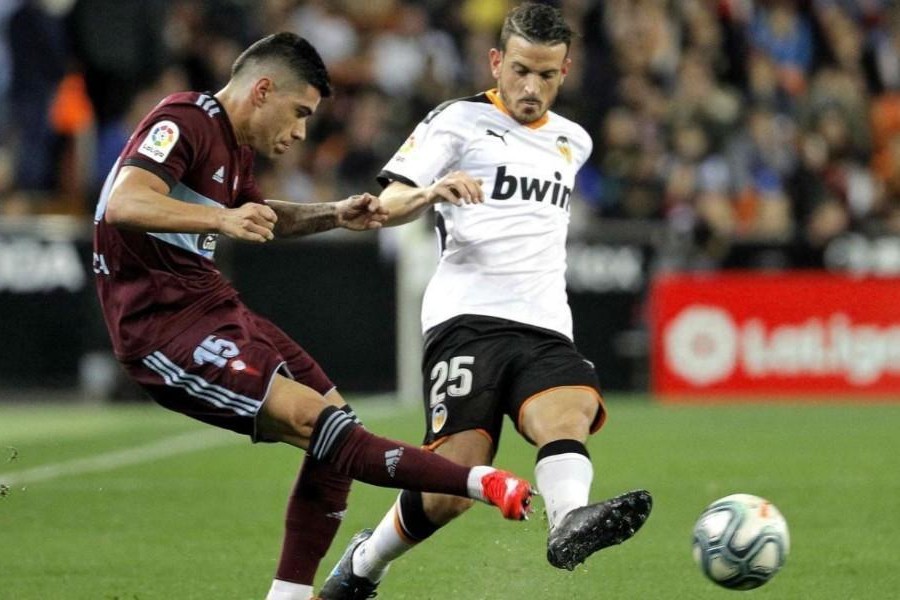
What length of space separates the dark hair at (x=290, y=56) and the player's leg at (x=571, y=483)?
55.9 inches

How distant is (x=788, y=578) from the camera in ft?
24.0

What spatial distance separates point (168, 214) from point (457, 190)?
111 centimetres

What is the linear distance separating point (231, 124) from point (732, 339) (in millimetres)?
10538

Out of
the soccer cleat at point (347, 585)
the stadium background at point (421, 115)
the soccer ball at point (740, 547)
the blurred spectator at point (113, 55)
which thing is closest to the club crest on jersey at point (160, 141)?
the soccer cleat at point (347, 585)

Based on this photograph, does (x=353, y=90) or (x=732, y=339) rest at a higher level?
(x=353, y=90)

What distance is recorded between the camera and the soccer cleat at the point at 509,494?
564cm

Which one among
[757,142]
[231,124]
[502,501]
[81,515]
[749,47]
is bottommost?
[81,515]

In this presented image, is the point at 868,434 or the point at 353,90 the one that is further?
the point at 353,90

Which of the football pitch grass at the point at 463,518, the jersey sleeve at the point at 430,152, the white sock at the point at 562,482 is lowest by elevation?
the football pitch grass at the point at 463,518

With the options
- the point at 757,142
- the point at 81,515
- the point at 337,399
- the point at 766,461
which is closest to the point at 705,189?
the point at 757,142

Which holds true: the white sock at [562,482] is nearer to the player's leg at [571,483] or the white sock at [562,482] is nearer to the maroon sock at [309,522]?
the player's leg at [571,483]

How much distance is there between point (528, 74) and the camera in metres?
6.74

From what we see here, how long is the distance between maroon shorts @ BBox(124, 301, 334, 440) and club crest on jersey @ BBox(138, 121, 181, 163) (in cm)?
61

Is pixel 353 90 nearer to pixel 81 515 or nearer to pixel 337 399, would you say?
pixel 81 515
